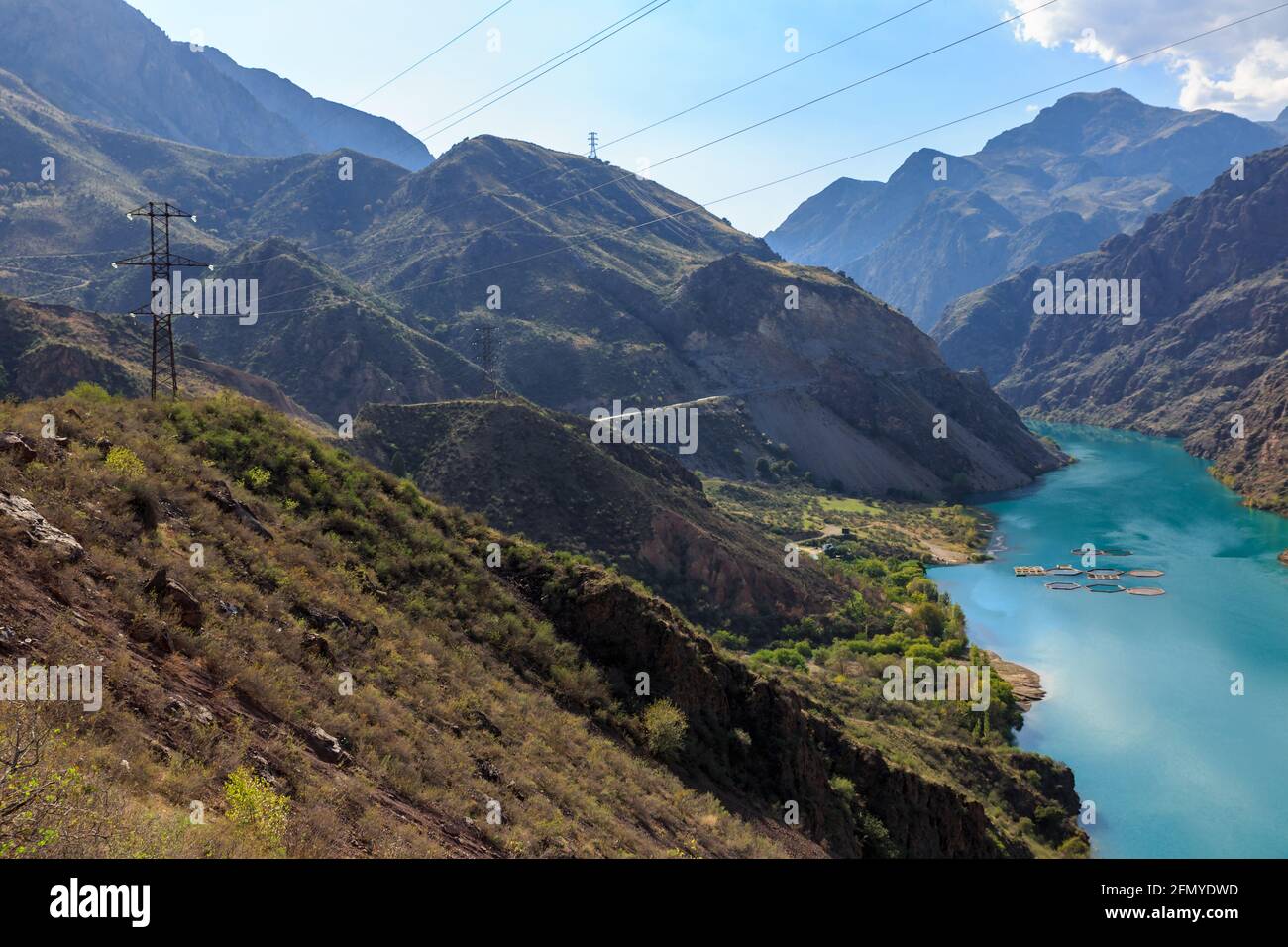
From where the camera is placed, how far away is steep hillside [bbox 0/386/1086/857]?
1038 centimetres

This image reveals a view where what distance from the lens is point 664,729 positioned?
20.9 meters

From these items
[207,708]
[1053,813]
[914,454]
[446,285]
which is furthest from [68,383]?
[914,454]

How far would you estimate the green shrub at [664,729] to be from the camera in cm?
2066

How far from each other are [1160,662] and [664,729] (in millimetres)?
45878

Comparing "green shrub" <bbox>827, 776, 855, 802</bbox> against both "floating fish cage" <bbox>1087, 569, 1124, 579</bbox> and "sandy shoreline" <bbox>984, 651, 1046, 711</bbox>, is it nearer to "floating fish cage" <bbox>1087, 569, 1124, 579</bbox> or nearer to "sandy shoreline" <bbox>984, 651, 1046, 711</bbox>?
"sandy shoreline" <bbox>984, 651, 1046, 711</bbox>

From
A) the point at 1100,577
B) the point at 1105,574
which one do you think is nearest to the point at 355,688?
the point at 1100,577

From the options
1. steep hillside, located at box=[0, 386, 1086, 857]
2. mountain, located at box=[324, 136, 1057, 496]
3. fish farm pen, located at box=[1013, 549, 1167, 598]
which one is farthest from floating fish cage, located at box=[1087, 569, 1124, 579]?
steep hillside, located at box=[0, 386, 1086, 857]

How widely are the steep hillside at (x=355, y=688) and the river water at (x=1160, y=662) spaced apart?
30.1 feet

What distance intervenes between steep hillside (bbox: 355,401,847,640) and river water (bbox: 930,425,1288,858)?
15837 mm

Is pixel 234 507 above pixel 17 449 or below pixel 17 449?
below

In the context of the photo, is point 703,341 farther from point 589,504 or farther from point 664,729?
point 664,729
